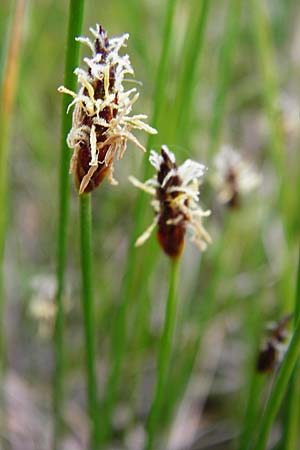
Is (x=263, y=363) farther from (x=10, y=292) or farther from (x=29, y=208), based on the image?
(x=29, y=208)

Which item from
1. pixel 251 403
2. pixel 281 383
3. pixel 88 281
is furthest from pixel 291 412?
pixel 88 281

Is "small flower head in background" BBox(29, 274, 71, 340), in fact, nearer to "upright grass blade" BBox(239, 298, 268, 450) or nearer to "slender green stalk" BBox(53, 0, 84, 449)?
"slender green stalk" BBox(53, 0, 84, 449)

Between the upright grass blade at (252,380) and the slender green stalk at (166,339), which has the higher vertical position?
the slender green stalk at (166,339)

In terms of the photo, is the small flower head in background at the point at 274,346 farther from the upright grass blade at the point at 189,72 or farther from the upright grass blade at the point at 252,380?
the upright grass blade at the point at 189,72

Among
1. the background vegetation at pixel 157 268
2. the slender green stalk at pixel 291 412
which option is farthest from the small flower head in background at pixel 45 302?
the slender green stalk at pixel 291 412

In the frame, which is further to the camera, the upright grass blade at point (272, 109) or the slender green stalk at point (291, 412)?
the upright grass blade at point (272, 109)

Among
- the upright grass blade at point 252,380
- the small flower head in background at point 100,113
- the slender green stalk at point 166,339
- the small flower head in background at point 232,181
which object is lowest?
the upright grass blade at point 252,380
